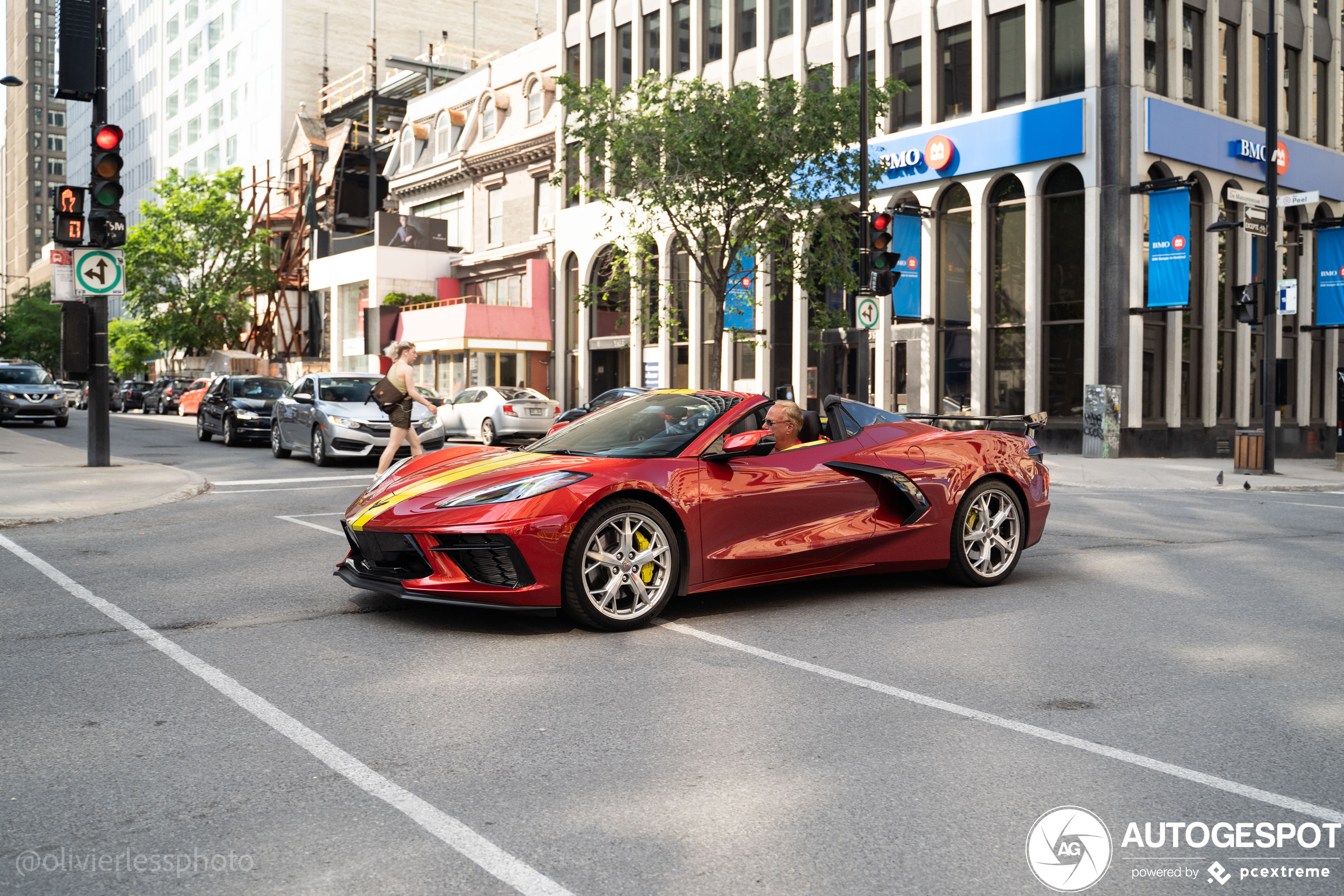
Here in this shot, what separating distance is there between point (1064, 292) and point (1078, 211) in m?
1.84

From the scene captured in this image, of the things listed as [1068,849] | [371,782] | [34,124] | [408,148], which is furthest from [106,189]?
[34,124]

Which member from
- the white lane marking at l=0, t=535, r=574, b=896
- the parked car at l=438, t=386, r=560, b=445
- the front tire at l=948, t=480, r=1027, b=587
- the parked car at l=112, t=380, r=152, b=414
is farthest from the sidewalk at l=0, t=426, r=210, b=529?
the parked car at l=112, t=380, r=152, b=414

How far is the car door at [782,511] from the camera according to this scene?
263 inches

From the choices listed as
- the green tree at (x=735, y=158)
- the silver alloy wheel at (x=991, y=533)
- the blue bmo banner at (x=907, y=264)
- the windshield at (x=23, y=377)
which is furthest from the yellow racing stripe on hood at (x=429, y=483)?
the windshield at (x=23, y=377)

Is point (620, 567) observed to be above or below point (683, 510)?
below

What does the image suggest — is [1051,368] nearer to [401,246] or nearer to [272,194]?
[401,246]

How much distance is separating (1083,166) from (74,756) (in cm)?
2564

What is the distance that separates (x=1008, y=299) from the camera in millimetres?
27844

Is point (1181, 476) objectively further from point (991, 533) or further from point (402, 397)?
point (991, 533)

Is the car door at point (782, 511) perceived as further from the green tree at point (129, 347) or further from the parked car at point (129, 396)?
the green tree at point (129, 347)

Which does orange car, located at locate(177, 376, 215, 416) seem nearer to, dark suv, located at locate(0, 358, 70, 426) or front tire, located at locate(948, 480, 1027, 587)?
dark suv, located at locate(0, 358, 70, 426)

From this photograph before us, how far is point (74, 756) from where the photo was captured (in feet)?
13.8

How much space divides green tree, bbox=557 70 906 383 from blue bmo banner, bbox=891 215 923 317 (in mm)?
4093

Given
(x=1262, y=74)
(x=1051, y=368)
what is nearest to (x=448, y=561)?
(x=1051, y=368)
